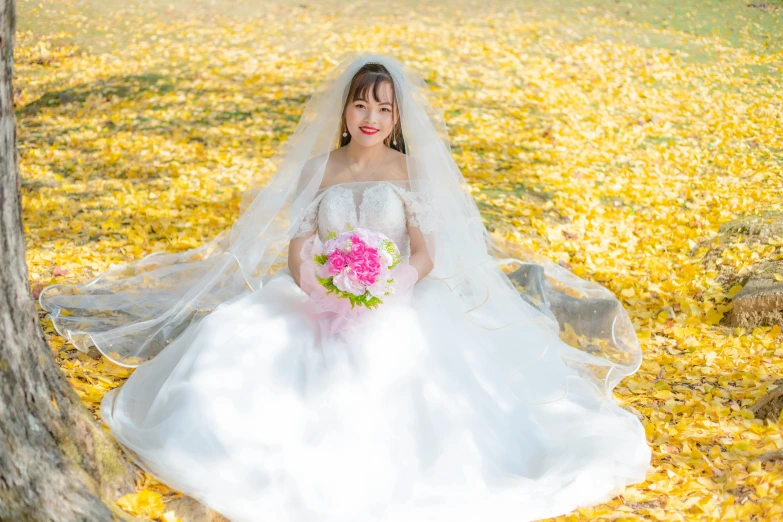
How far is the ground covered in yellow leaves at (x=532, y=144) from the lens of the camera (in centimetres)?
467

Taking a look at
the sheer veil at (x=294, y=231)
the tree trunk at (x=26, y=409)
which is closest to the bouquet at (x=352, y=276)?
the sheer veil at (x=294, y=231)

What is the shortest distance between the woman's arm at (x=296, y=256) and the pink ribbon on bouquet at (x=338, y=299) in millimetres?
117

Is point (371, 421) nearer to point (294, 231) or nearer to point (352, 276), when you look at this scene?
point (352, 276)

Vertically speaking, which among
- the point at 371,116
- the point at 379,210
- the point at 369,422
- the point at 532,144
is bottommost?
the point at 369,422

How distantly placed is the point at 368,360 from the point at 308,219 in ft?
3.67

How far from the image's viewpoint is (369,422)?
11.7ft

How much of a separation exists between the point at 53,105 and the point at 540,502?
955 cm

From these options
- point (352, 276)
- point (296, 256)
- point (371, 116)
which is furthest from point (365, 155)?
point (352, 276)

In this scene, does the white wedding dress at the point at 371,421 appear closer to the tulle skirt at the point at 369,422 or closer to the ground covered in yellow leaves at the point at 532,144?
the tulle skirt at the point at 369,422

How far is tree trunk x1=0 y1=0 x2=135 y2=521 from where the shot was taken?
8.48 ft

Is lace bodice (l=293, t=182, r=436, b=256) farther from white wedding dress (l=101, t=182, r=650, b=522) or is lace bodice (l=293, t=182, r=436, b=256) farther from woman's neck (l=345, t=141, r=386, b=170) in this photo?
white wedding dress (l=101, t=182, r=650, b=522)

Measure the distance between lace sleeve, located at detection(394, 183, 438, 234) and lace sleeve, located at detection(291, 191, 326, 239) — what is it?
19.1 inches

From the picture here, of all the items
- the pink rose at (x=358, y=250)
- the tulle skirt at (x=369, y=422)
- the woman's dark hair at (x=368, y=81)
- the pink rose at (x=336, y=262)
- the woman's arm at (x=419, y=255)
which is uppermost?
the woman's dark hair at (x=368, y=81)

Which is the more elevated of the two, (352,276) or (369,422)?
(352,276)
